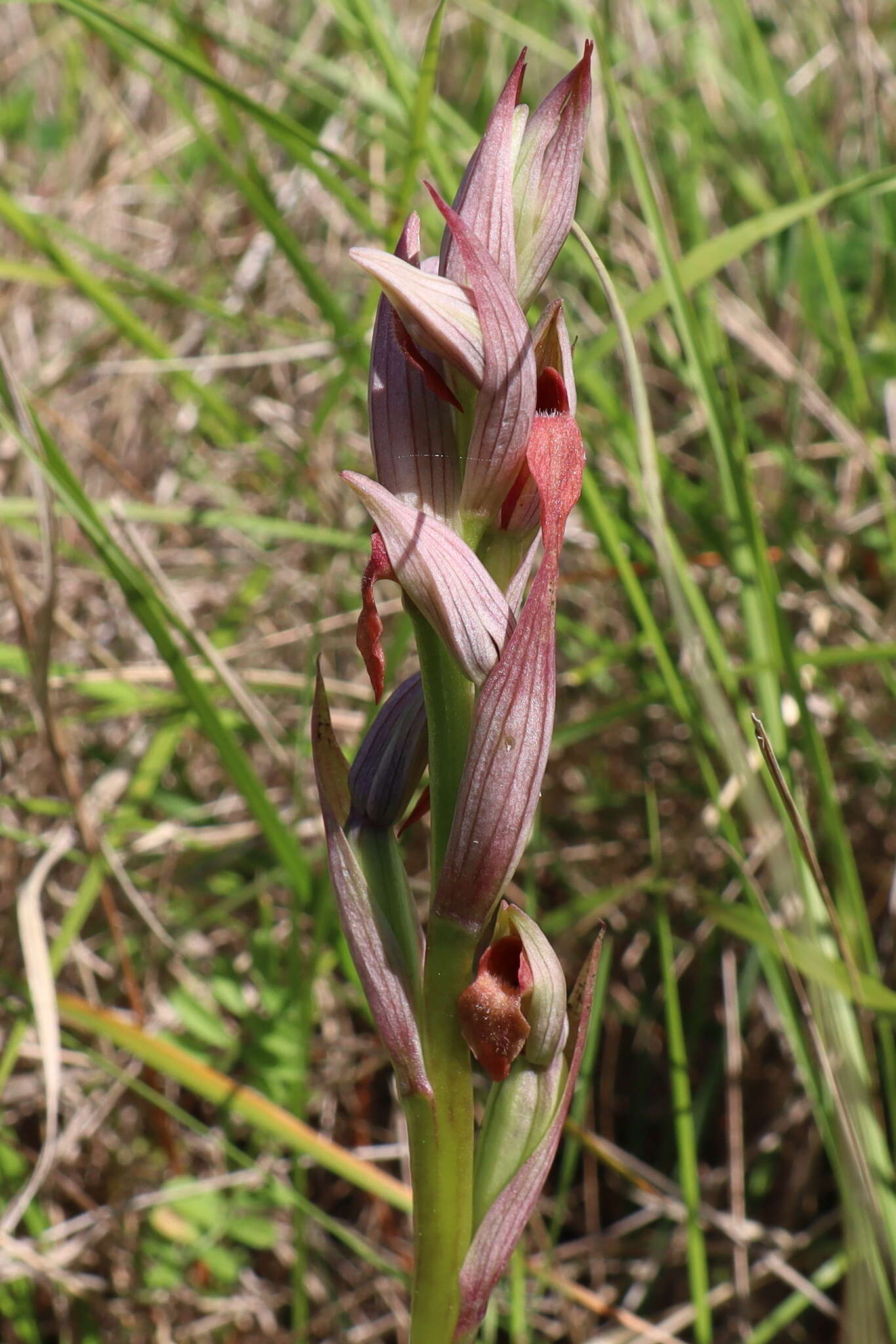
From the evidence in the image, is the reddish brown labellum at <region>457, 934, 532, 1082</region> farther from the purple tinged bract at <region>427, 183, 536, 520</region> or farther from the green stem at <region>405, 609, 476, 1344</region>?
the purple tinged bract at <region>427, 183, 536, 520</region>

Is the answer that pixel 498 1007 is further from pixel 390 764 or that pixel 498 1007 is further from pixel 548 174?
pixel 548 174

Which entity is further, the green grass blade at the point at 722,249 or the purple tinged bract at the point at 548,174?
the green grass blade at the point at 722,249

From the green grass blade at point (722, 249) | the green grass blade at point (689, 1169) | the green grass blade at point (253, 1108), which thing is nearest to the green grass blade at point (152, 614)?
the green grass blade at point (253, 1108)

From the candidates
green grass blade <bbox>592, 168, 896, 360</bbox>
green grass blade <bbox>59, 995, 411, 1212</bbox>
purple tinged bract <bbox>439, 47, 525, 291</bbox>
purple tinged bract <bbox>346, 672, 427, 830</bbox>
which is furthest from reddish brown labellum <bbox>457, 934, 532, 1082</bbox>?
green grass blade <bbox>592, 168, 896, 360</bbox>

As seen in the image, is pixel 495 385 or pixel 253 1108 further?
pixel 253 1108

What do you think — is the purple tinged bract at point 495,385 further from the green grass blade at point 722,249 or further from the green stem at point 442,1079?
the green grass blade at point 722,249

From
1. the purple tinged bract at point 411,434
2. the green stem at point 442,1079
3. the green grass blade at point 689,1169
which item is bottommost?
the green grass blade at point 689,1169

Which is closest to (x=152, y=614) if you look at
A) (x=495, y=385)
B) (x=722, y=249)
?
(x=495, y=385)

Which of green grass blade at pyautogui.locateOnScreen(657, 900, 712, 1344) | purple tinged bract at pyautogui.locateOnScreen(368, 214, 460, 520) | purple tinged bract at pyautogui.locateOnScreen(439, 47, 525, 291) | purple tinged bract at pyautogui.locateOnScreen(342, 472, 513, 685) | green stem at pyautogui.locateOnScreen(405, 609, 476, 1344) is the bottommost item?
green grass blade at pyautogui.locateOnScreen(657, 900, 712, 1344)
